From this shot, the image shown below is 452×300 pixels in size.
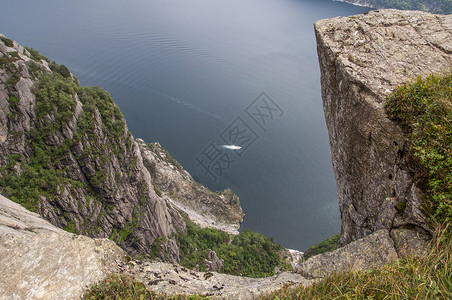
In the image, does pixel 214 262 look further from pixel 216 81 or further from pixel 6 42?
pixel 216 81

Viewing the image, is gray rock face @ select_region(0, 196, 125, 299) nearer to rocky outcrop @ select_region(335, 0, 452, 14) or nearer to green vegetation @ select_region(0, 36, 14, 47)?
green vegetation @ select_region(0, 36, 14, 47)

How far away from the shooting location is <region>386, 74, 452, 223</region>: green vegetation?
6676mm

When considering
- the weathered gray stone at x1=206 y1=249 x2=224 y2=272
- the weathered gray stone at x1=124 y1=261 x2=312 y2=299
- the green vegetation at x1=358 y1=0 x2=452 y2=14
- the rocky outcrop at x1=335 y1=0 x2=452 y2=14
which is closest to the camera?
the weathered gray stone at x1=124 y1=261 x2=312 y2=299

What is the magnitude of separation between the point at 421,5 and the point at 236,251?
17201cm

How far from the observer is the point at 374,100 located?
9.22 m

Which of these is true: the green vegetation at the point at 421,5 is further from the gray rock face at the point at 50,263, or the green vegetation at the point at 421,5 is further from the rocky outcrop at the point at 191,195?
the gray rock face at the point at 50,263

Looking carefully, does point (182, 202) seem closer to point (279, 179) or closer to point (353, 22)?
point (279, 179)

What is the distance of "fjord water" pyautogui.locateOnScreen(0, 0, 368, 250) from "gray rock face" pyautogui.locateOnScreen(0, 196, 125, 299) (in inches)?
2387

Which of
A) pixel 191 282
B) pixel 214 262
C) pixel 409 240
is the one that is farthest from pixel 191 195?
pixel 409 240

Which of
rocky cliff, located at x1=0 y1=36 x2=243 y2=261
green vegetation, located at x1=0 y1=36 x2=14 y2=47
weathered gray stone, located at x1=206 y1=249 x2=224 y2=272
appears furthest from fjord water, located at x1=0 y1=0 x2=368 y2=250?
green vegetation, located at x1=0 y1=36 x2=14 y2=47

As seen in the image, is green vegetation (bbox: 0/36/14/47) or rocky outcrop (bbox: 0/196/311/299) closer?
rocky outcrop (bbox: 0/196/311/299)

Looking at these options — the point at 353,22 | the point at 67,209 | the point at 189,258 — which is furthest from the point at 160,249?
the point at 353,22

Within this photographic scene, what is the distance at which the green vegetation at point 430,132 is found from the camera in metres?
6.68

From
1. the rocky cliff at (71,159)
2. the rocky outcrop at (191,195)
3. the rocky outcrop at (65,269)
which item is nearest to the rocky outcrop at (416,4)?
the rocky outcrop at (191,195)
